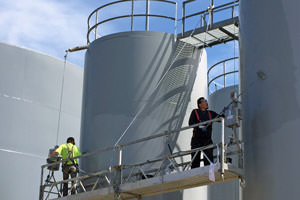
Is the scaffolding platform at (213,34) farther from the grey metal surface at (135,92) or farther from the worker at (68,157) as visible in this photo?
the worker at (68,157)

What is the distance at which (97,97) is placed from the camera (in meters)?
17.0

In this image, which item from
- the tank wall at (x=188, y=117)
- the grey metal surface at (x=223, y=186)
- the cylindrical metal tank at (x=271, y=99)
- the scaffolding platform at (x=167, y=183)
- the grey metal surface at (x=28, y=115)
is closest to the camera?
the cylindrical metal tank at (x=271, y=99)

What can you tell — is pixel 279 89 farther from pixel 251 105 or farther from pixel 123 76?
pixel 123 76

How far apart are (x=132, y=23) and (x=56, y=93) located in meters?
8.37

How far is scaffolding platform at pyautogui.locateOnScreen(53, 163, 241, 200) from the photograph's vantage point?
40.9 feet

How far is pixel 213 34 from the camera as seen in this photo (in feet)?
55.7

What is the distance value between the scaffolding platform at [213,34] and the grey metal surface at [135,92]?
0.92 feet

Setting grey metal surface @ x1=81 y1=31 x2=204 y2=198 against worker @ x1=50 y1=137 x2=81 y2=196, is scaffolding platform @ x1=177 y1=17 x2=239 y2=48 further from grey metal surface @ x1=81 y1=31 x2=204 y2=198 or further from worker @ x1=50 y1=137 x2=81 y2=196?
worker @ x1=50 y1=137 x2=81 y2=196

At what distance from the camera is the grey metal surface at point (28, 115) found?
22672 mm

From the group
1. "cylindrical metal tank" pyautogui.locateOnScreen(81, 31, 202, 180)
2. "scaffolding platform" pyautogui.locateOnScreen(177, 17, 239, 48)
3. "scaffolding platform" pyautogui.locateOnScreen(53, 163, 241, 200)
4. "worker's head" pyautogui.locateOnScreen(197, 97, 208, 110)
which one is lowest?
"scaffolding platform" pyautogui.locateOnScreen(53, 163, 241, 200)

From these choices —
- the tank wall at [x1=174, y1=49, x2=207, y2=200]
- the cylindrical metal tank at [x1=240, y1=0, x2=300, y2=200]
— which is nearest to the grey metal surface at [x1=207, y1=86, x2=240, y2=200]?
the tank wall at [x1=174, y1=49, x2=207, y2=200]

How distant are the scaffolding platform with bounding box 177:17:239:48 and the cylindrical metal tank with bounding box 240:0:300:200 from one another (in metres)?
3.30

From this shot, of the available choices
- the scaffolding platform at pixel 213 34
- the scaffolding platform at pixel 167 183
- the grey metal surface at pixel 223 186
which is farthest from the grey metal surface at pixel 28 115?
the scaffolding platform at pixel 213 34

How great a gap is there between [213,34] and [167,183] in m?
5.29
